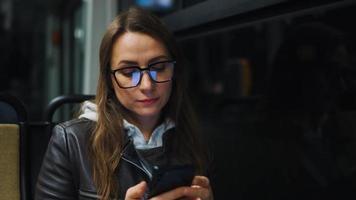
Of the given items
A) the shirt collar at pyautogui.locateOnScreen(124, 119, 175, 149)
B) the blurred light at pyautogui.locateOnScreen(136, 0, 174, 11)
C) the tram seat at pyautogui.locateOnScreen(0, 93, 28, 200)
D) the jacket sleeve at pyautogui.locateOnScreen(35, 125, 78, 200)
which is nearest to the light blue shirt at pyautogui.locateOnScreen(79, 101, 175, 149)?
the shirt collar at pyautogui.locateOnScreen(124, 119, 175, 149)

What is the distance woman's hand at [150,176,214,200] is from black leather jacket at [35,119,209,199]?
0.59 feet

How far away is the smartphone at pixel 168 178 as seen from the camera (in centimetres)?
110

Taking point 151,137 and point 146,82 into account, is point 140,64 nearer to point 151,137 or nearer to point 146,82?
point 146,82

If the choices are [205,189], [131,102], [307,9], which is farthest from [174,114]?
[307,9]

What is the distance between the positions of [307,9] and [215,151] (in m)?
0.97

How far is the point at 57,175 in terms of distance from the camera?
1327 mm

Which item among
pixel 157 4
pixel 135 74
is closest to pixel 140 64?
pixel 135 74

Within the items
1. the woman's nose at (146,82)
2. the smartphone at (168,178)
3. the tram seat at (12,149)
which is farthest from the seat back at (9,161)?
the smartphone at (168,178)

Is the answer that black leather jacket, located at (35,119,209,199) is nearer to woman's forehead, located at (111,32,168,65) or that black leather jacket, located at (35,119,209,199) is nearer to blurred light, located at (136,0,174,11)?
woman's forehead, located at (111,32,168,65)

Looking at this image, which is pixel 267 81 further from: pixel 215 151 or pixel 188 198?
pixel 188 198

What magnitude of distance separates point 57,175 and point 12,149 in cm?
30

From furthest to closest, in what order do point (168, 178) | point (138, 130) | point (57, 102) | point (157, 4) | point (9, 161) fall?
point (157, 4), point (57, 102), point (9, 161), point (138, 130), point (168, 178)

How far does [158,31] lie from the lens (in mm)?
1376

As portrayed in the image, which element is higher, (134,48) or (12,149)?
(134,48)
